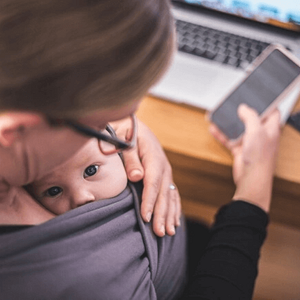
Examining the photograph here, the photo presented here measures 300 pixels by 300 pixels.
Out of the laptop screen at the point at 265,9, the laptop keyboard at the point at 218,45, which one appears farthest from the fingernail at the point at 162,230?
the laptop screen at the point at 265,9

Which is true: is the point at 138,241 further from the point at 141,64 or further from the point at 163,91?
the point at 163,91

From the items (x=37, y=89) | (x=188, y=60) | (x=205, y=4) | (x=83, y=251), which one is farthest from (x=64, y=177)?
(x=205, y=4)

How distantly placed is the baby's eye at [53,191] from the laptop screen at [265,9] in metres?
0.64

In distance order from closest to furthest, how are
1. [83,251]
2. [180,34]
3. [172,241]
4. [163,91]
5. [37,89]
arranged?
[37,89] → [83,251] → [172,241] → [163,91] → [180,34]

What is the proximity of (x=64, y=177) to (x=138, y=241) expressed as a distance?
12 centimetres

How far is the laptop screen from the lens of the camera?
34.3 inches

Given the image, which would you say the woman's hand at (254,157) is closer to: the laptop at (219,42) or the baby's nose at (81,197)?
the laptop at (219,42)

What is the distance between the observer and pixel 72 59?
11.4 inches

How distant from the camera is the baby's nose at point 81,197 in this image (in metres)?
0.48

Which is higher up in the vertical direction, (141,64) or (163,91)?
(141,64)

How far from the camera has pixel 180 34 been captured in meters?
0.90

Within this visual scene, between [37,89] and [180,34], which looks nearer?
[37,89]

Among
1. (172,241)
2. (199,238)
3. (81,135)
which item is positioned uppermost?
(81,135)

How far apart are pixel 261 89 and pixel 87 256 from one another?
465mm
